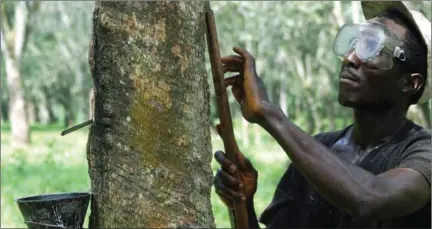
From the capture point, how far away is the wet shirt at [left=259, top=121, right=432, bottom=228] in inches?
117

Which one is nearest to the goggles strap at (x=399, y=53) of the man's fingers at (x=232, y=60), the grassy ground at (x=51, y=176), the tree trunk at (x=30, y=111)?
the man's fingers at (x=232, y=60)

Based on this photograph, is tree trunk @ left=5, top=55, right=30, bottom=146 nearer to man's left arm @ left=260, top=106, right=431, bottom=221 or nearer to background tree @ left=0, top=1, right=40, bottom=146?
background tree @ left=0, top=1, right=40, bottom=146

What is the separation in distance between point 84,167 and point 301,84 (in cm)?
1533

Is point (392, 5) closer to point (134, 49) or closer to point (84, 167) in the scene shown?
point (134, 49)

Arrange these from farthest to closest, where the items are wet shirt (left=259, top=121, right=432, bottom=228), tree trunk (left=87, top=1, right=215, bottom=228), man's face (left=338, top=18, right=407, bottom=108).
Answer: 1. man's face (left=338, top=18, right=407, bottom=108)
2. wet shirt (left=259, top=121, right=432, bottom=228)
3. tree trunk (left=87, top=1, right=215, bottom=228)

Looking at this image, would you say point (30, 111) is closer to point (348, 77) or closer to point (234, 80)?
point (348, 77)

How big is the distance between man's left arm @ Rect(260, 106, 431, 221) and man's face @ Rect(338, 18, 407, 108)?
1.43 ft

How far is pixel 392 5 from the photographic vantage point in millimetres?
3217

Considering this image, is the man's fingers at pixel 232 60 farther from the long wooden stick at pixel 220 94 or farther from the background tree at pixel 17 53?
the background tree at pixel 17 53

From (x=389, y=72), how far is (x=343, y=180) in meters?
0.64

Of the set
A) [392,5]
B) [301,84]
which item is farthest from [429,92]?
[301,84]

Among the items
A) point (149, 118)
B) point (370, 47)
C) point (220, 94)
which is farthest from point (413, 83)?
point (149, 118)

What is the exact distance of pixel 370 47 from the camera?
3117 mm

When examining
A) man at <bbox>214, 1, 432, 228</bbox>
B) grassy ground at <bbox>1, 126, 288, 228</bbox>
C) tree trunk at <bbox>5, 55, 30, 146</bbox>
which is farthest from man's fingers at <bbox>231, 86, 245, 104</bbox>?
tree trunk at <bbox>5, 55, 30, 146</bbox>
